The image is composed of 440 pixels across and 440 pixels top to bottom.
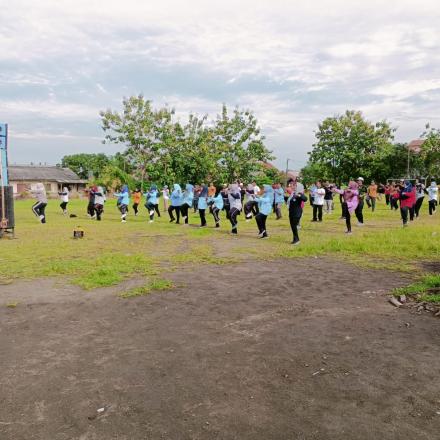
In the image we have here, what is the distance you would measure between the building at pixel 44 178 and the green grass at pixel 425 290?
57.0 m

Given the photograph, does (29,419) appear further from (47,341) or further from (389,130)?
(389,130)

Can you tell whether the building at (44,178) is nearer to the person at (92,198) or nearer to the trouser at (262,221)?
the person at (92,198)

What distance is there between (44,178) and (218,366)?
210 feet

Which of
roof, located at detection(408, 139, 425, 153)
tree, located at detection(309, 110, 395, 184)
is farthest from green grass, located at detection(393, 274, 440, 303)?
roof, located at detection(408, 139, 425, 153)

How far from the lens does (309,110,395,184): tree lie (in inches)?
1415

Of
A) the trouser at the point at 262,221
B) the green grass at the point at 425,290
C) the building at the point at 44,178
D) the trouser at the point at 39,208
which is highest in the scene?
the building at the point at 44,178

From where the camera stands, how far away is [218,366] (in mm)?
4188

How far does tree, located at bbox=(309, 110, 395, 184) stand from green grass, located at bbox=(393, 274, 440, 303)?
1178 inches

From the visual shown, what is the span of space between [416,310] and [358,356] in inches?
75.9

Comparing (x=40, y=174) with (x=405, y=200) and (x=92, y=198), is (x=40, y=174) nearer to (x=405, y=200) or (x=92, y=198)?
(x=92, y=198)

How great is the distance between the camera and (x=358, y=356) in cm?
438

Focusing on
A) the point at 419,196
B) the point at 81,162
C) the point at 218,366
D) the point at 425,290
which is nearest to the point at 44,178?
the point at 81,162

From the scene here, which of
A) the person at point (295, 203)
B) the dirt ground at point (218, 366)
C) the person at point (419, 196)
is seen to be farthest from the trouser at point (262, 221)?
the person at point (419, 196)

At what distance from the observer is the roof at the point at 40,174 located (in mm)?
61188
